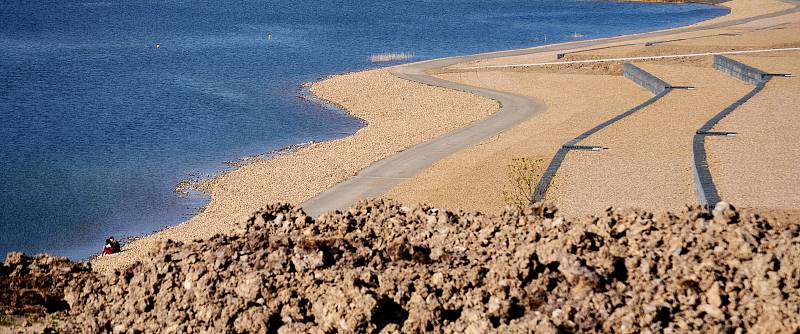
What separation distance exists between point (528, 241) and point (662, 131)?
17.6m

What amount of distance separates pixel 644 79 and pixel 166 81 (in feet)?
87.2

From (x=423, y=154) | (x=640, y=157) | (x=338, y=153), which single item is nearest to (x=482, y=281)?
(x=640, y=157)

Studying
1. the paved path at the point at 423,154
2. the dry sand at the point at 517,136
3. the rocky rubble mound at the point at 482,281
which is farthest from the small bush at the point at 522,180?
the rocky rubble mound at the point at 482,281

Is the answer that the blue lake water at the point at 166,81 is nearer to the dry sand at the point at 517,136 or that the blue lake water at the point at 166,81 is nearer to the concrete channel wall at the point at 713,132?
the dry sand at the point at 517,136

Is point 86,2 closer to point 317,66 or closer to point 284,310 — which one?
point 317,66

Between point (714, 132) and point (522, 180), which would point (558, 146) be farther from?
point (522, 180)


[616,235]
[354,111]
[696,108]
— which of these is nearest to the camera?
[616,235]

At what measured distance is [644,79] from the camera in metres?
40.6

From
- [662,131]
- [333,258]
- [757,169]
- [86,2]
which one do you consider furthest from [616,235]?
[86,2]

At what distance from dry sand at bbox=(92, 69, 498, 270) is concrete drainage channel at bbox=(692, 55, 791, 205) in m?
9.43

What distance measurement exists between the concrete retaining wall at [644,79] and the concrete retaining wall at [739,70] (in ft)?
10.7

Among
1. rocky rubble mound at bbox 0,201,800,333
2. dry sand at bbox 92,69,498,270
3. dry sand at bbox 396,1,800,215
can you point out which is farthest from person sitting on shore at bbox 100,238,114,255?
rocky rubble mound at bbox 0,201,800,333

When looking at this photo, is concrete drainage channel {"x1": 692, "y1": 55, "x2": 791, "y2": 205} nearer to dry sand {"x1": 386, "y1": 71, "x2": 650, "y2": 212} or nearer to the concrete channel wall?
the concrete channel wall

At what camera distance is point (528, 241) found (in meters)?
11.5
